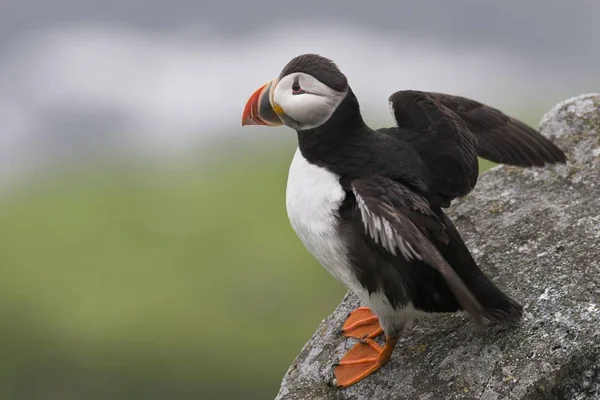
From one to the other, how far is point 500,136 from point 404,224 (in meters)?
1.76

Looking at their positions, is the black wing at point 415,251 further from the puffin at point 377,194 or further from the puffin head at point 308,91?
the puffin head at point 308,91

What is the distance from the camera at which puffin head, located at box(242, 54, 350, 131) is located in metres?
4.48

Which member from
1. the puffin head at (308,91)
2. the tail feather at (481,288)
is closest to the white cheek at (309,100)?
the puffin head at (308,91)

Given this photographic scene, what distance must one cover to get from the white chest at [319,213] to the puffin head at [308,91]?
297mm


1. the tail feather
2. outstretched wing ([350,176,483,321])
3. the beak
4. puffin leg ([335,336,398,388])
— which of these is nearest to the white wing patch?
outstretched wing ([350,176,483,321])

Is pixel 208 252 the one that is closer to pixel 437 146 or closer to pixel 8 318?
pixel 8 318

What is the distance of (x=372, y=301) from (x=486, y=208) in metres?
1.57

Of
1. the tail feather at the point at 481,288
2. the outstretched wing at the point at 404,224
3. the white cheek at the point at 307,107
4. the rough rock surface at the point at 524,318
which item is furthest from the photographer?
the white cheek at the point at 307,107

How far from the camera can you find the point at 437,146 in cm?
491

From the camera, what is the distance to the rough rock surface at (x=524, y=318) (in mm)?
4184

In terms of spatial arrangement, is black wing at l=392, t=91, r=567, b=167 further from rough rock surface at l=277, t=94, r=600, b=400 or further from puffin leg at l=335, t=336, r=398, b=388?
puffin leg at l=335, t=336, r=398, b=388

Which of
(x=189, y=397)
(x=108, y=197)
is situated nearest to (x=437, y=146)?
(x=189, y=397)

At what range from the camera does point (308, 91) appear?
4.50 metres

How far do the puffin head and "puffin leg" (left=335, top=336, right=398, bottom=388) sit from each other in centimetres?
141
